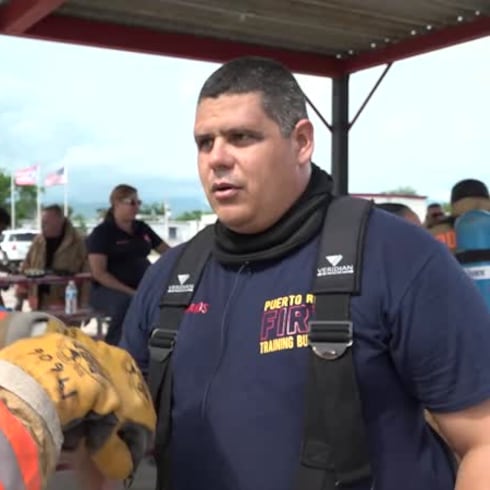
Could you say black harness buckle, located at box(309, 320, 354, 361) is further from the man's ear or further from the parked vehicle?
the parked vehicle

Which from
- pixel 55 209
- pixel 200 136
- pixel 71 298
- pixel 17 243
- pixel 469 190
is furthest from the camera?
pixel 17 243

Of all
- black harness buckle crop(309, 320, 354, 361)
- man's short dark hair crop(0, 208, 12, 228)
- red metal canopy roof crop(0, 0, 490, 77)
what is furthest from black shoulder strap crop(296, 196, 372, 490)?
man's short dark hair crop(0, 208, 12, 228)

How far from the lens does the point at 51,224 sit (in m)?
8.32

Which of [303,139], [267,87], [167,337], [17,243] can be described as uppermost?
[267,87]

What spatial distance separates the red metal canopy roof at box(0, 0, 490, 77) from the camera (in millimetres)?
6953

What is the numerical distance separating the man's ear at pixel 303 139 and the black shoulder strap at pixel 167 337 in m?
0.31

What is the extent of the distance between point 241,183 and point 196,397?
1.52 feet

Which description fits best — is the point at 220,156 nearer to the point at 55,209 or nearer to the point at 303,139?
the point at 303,139

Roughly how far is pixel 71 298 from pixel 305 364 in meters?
6.60

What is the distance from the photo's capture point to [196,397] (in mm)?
1670

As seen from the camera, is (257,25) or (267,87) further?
(257,25)

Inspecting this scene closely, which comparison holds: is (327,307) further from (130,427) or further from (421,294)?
(130,427)

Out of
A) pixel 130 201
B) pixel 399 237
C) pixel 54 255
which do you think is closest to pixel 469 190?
pixel 130 201

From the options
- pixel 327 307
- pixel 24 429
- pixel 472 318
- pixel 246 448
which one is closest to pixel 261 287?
pixel 327 307
